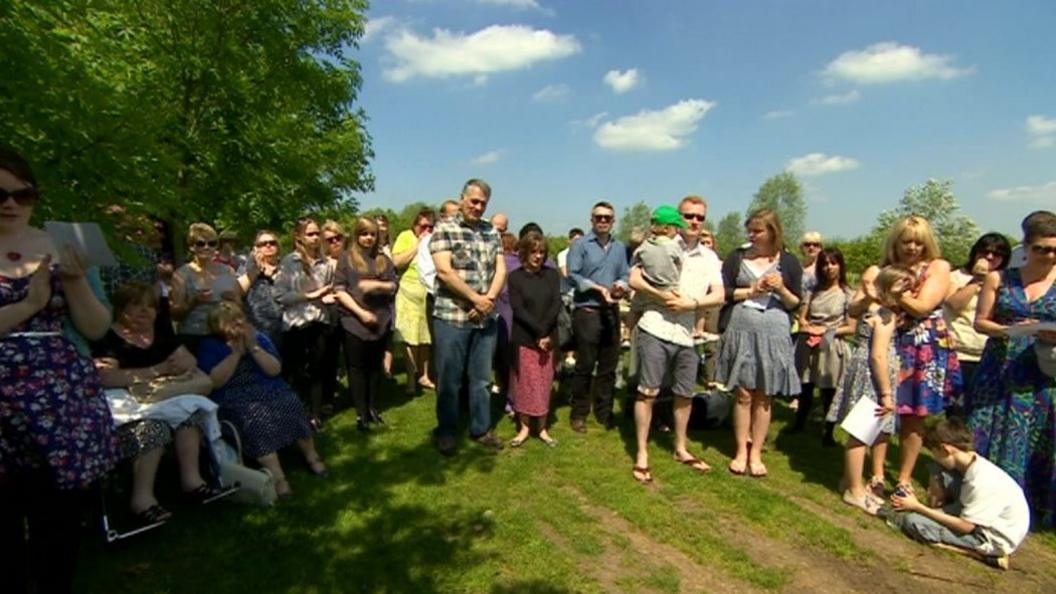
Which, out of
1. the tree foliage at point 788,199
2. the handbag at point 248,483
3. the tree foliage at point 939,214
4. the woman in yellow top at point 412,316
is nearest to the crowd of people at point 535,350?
the handbag at point 248,483

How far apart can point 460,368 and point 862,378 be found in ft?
10.1

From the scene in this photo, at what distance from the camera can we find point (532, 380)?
17.2ft

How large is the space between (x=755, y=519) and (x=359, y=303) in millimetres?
3703

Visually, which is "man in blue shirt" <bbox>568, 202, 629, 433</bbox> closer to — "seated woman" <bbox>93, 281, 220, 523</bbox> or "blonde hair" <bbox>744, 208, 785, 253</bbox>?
"blonde hair" <bbox>744, 208, 785, 253</bbox>

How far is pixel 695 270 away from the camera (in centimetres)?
473

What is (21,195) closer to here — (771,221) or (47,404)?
(47,404)

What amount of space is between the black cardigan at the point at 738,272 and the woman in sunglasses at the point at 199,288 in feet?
13.3

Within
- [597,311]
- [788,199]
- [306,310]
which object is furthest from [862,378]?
[788,199]

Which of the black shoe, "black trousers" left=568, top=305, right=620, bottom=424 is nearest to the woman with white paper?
"black trousers" left=568, top=305, right=620, bottom=424

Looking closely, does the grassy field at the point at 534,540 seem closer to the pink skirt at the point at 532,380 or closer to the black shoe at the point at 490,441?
the black shoe at the point at 490,441

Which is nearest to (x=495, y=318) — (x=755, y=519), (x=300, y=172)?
(x=755, y=519)

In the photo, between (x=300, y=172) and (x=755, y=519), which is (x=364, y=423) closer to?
(x=755, y=519)

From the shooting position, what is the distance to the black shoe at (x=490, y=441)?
5.17 metres

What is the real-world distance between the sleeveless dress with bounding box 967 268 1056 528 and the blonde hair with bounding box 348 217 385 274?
494 cm
